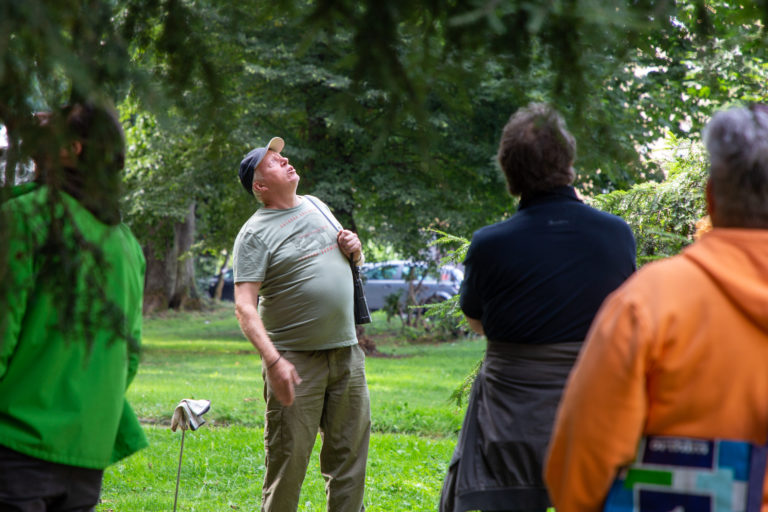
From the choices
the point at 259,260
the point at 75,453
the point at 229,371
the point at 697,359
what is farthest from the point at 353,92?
the point at 229,371

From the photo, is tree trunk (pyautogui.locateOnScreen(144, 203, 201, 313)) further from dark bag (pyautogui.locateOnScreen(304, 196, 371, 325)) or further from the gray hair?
the gray hair

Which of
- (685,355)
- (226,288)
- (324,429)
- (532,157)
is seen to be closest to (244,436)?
(324,429)

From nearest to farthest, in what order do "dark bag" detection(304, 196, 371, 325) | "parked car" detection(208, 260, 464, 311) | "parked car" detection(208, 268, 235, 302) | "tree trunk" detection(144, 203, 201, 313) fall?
"dark bag" detection(304, 196, 371, 325), "parked car" detection(208, 260, 464, 311), "tree trunk" detection(144, 203, 201, 313), "parked car" detection(208, 268, 235, 302)

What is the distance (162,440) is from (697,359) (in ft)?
23.8

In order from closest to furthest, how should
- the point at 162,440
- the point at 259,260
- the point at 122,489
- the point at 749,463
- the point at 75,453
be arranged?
the point at 749,463 → the point at 75,453 → the point at 259,260 → the point at 122,489 → the point at 162,440

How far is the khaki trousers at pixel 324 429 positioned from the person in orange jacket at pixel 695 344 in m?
2.70

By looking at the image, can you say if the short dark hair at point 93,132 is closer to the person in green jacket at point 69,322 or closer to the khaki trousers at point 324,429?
the person in green jacket at point 69,322

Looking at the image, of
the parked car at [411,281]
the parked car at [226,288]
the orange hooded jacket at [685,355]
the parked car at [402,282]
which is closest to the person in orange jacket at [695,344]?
the orange hooded jacket at [685,355]

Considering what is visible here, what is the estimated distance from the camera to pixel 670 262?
1.96m

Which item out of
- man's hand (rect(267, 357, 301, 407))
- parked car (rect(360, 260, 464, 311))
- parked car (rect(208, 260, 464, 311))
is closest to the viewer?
man's hand (rect(267, 357, 301, 407))

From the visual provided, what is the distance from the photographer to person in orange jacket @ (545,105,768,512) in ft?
6.15

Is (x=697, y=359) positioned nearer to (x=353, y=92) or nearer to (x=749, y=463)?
(x=749, y=463)

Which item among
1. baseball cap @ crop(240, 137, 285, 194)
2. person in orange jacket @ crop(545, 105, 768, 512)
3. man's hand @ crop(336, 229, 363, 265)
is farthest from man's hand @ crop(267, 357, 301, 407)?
person in orange jacket @ crop(545, 105, 768, 512)

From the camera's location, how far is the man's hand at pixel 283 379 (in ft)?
13.6
